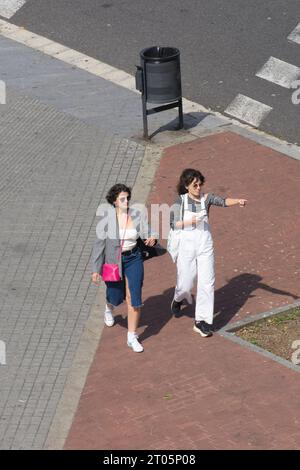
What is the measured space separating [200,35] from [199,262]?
9.19m

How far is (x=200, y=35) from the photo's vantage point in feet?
66.5

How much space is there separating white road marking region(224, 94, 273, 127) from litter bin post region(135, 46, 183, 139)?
1314mm

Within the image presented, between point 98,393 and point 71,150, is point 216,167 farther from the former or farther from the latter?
point 98,393

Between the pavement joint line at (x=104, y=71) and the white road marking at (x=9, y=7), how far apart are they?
0.89 ft

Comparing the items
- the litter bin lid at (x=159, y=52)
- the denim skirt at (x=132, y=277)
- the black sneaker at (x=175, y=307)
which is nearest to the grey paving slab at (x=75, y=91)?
the litter bin lid at (x=159, y=52)

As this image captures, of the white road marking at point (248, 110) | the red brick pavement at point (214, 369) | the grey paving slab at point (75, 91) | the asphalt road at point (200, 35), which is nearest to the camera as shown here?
the red brick pavement at point (214, 369)

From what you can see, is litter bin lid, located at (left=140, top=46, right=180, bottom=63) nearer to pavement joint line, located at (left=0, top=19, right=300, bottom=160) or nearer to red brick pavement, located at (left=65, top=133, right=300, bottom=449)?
pavement joint line, located at (left=0, top=19, right=300, bottom=160)

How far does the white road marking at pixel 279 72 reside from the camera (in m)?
18.8

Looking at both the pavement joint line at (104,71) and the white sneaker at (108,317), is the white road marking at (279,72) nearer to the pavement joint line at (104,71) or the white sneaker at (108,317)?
the pavement joint line at (104,71)

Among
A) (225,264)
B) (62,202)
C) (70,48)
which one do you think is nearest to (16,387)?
(225,264)

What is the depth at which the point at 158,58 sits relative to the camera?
54.0 feet

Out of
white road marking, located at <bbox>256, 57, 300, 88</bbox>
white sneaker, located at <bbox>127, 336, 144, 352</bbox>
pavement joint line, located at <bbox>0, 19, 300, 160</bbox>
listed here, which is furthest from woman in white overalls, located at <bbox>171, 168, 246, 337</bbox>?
white road marking, located at <bbox>256, 57, 300, 88</bbox>

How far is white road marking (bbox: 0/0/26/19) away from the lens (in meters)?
21.3
